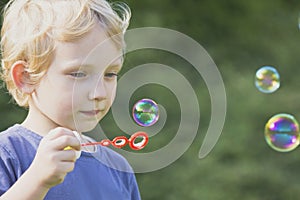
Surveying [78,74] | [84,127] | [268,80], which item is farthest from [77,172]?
[268,80]

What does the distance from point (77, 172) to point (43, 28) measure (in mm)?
306

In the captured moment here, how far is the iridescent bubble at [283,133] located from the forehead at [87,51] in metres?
1.12

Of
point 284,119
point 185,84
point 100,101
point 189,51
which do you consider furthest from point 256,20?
point 100,101

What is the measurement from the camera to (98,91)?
1.64 metres

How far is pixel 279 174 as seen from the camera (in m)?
4.51

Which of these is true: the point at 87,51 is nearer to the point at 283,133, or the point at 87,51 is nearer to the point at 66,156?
the point at 66,156

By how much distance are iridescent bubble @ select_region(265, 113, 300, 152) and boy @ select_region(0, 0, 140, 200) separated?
1031mm

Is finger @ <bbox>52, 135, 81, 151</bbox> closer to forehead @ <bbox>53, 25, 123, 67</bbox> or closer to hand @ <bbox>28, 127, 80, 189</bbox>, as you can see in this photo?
hand @ <bbox>28, 127, 80, 189</bbox>

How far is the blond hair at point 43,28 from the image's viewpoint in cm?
167

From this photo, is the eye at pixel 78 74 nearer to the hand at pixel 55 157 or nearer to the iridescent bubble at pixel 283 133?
the hand at pixel 55 157

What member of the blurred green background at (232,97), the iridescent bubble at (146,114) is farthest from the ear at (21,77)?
the blurred green background at (232,97)

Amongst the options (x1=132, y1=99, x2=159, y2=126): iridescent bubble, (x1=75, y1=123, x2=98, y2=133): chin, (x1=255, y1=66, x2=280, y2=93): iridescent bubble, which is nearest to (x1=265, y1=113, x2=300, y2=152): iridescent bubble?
(x1=255, y1=66, x2=280, y2=93): iridescent bubble

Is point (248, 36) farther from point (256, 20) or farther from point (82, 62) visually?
point (82, 62)

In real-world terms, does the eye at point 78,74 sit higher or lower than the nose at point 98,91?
higher
